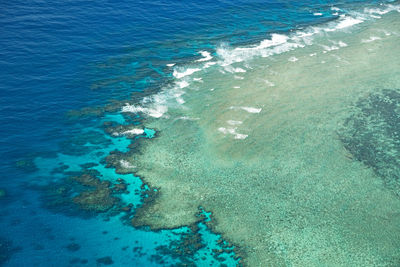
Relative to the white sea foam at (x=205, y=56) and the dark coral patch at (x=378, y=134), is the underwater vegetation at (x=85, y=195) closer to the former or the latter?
the dark coral patch at (x=378, y=134)

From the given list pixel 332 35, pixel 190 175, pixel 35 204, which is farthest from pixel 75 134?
pixel 332 35

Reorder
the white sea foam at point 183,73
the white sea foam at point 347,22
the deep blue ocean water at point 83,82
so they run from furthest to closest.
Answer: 1. the white sea foam at point 347,22
2. the white sea foam at point 183,73
3. the deep blue ocean water at point 83,82

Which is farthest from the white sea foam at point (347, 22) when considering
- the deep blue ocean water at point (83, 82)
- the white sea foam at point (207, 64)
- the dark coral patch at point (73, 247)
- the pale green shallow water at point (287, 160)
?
the dark coral patch at point (73, 247)

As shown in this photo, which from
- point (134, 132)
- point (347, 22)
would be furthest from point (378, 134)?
point (347, 22)

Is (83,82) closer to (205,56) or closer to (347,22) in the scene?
(205,56)

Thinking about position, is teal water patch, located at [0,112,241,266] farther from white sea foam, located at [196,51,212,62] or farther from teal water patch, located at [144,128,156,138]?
white sea foam, located at [196,51,212,62]

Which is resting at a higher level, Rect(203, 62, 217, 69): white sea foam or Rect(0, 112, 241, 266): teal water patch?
Rect(203, 62, 217, 69): white sea foam

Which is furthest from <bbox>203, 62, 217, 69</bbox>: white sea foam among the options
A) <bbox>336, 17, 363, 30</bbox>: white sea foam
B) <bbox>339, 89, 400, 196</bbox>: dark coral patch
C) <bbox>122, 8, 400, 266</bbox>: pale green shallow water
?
<bbox>336, 17, 363, 30</bbox>: white sea foam
